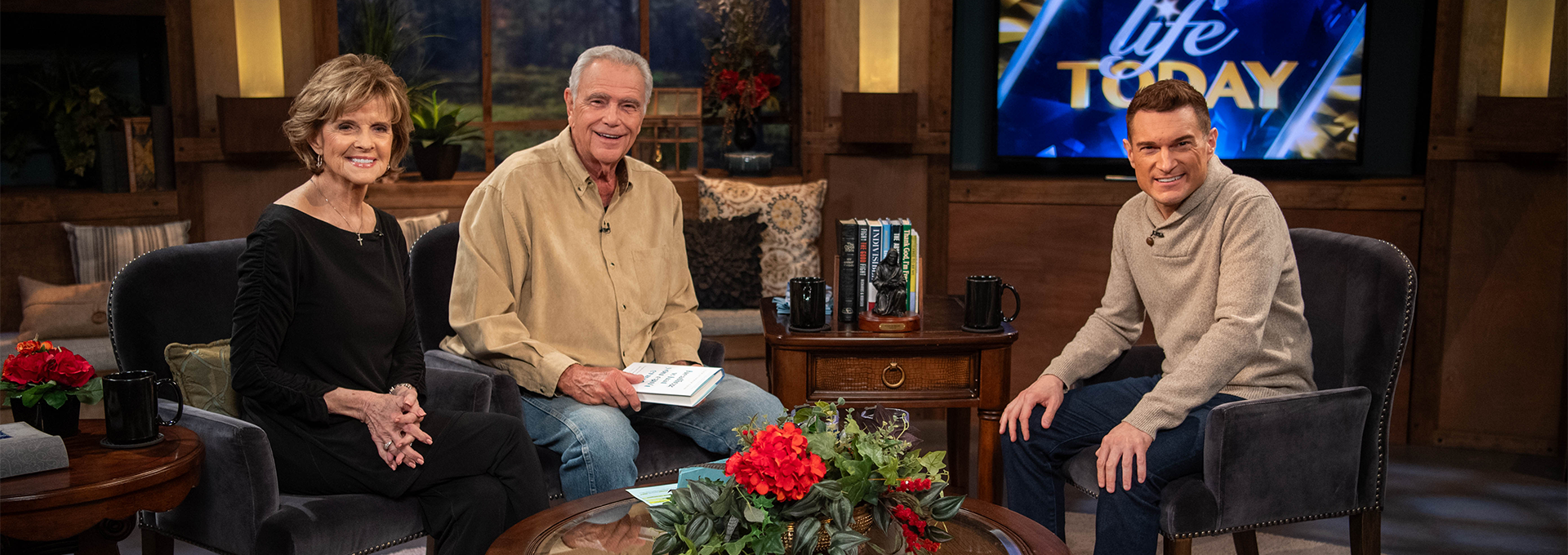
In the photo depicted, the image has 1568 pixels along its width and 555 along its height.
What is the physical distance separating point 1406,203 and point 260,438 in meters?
3.86

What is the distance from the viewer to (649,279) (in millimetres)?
2783

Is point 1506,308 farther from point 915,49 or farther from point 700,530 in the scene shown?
point 700,530

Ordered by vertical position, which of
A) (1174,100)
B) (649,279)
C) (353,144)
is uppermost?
(1174,100)

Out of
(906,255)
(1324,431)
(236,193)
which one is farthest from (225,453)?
(236,193)

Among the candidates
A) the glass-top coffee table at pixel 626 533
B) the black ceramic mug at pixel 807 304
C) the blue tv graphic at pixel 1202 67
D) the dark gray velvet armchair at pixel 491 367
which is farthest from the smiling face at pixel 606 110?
the blue tv graphic at pixel 1202 67

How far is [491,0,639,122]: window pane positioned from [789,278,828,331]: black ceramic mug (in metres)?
2.10

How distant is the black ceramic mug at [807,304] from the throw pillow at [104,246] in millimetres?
2474

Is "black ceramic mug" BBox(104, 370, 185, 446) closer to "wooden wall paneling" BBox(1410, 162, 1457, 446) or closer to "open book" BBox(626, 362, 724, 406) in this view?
"open book" BBox(626, 362, 724, 406)

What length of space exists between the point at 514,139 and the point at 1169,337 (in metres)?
3.01

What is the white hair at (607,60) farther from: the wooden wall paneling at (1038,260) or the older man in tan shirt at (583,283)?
the wooden wall paneling at (1038,260)

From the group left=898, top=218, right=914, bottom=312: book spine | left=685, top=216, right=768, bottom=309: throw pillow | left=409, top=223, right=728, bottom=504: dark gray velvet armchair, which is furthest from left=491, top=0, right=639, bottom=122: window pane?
left=898, top=218, right=914, bottom=312: book spine

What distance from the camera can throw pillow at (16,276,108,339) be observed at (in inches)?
147

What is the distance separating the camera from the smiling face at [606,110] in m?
2.62

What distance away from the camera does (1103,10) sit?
4227 millimetres
